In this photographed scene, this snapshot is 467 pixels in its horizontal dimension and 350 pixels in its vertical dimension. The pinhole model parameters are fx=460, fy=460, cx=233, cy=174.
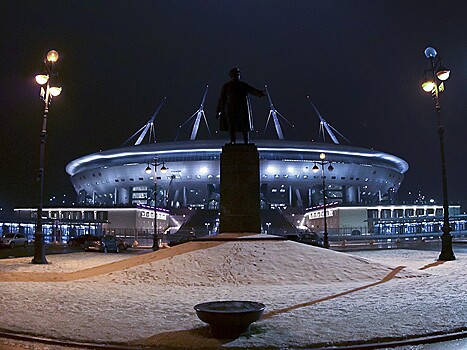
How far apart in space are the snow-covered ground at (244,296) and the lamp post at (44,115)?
2.38m

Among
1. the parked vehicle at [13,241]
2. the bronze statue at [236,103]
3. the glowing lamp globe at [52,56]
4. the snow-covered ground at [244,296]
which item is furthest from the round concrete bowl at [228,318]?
the parked vehicle at [13,241]

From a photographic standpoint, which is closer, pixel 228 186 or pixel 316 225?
pixel 228 186

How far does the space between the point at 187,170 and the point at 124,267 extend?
73204 millimetres

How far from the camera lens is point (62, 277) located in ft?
42.9

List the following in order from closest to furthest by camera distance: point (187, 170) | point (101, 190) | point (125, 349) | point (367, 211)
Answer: point (125, 349) → point (367, 211) → point (187, 170) → point (101, 190)

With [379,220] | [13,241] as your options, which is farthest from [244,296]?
[379,220]

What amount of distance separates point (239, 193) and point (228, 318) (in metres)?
9.19

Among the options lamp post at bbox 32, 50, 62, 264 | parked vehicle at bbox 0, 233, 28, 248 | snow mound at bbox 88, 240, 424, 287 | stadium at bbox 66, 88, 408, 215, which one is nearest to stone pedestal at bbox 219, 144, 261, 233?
snow mound at bbox 88, 240, 424, 287

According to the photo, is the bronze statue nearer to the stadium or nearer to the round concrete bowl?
the round concrete bowl

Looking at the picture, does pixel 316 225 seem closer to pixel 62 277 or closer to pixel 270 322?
pixel 62 277

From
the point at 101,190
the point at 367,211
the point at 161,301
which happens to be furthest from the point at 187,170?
the point at 161,301

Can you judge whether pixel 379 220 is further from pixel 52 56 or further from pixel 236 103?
pixel 52 56

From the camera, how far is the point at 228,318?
5.64 metres

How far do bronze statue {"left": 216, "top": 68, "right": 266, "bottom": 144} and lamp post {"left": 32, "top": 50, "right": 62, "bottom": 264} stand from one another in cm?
738
